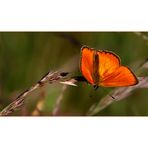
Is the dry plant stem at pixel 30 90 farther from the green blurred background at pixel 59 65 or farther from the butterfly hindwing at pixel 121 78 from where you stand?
→ the butterfly hindwing at pixel 121 78

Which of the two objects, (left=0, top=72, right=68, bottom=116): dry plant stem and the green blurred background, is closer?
(left=0, top=72, right=68, bottom=116): dry plant stem

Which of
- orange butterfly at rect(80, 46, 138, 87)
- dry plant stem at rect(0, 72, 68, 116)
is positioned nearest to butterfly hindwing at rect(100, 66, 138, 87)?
orange butterfly at rect(80, 46, 138, 87)

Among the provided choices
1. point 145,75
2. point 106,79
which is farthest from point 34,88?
point 145,75

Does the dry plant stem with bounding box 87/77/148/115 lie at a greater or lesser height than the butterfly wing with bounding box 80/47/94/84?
lesser

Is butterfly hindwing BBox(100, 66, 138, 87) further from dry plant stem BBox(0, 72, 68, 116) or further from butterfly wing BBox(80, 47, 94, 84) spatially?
dry plant stem BBox(0, 72, 68, 116)

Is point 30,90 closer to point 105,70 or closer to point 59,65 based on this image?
point 59,65
